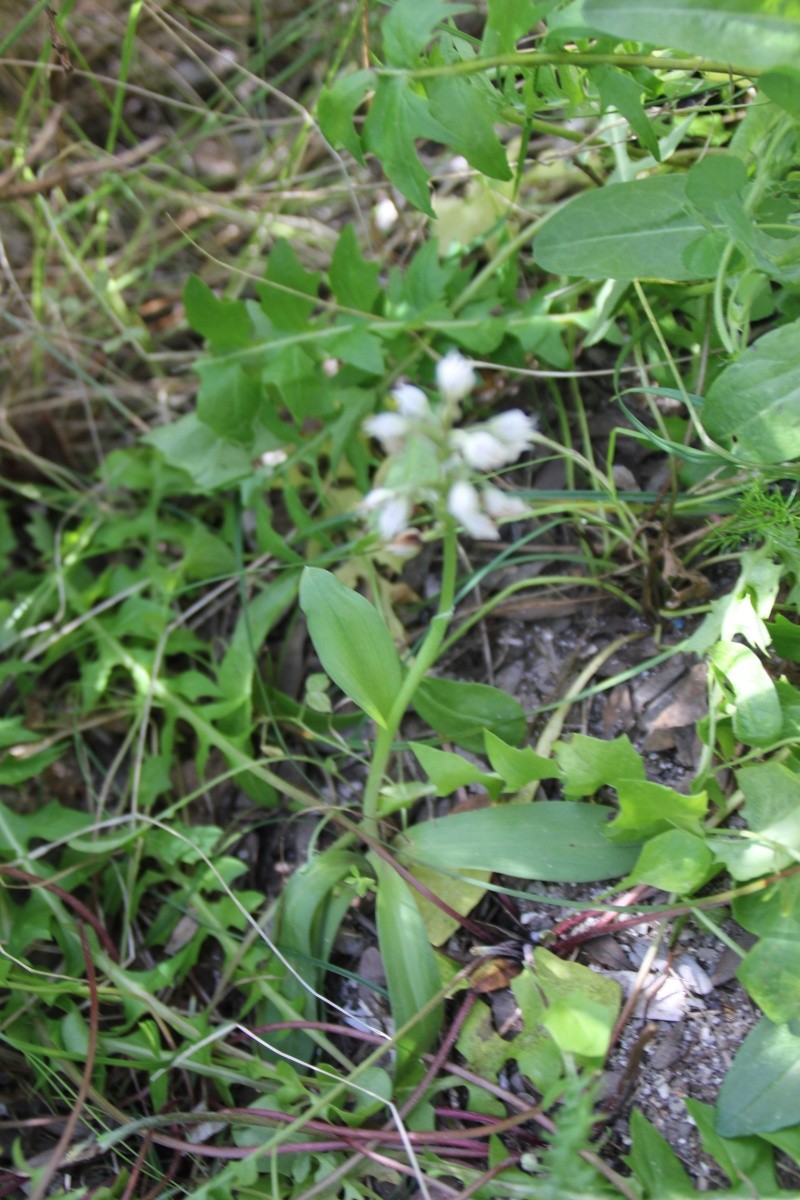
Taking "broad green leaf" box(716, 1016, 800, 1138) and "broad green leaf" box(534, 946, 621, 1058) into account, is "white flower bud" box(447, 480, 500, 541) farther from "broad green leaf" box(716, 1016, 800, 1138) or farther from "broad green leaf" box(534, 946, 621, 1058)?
"broad green leaf" box(716, 1016, 800, 1138)

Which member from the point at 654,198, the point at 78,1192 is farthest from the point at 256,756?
the point at 654,198

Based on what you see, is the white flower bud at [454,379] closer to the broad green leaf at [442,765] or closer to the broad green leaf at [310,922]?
the broad green leaf at [442,765]

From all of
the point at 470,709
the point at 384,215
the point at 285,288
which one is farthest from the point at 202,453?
the point at 470,709

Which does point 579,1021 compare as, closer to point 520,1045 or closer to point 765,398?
point 520,1045

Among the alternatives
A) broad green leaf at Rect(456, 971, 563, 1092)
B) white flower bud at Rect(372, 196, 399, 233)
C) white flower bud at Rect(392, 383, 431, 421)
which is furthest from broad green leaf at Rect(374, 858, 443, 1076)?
white flower bud at Rect(372, 196, 399, 233)

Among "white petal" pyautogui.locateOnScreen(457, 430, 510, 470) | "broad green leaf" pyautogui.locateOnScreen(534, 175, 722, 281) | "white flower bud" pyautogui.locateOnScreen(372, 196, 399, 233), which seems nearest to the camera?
"white petal" pyautogui.locateOnScreen(457, 430, 510, 470)

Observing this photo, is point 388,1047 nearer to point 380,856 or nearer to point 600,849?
point 380,856
